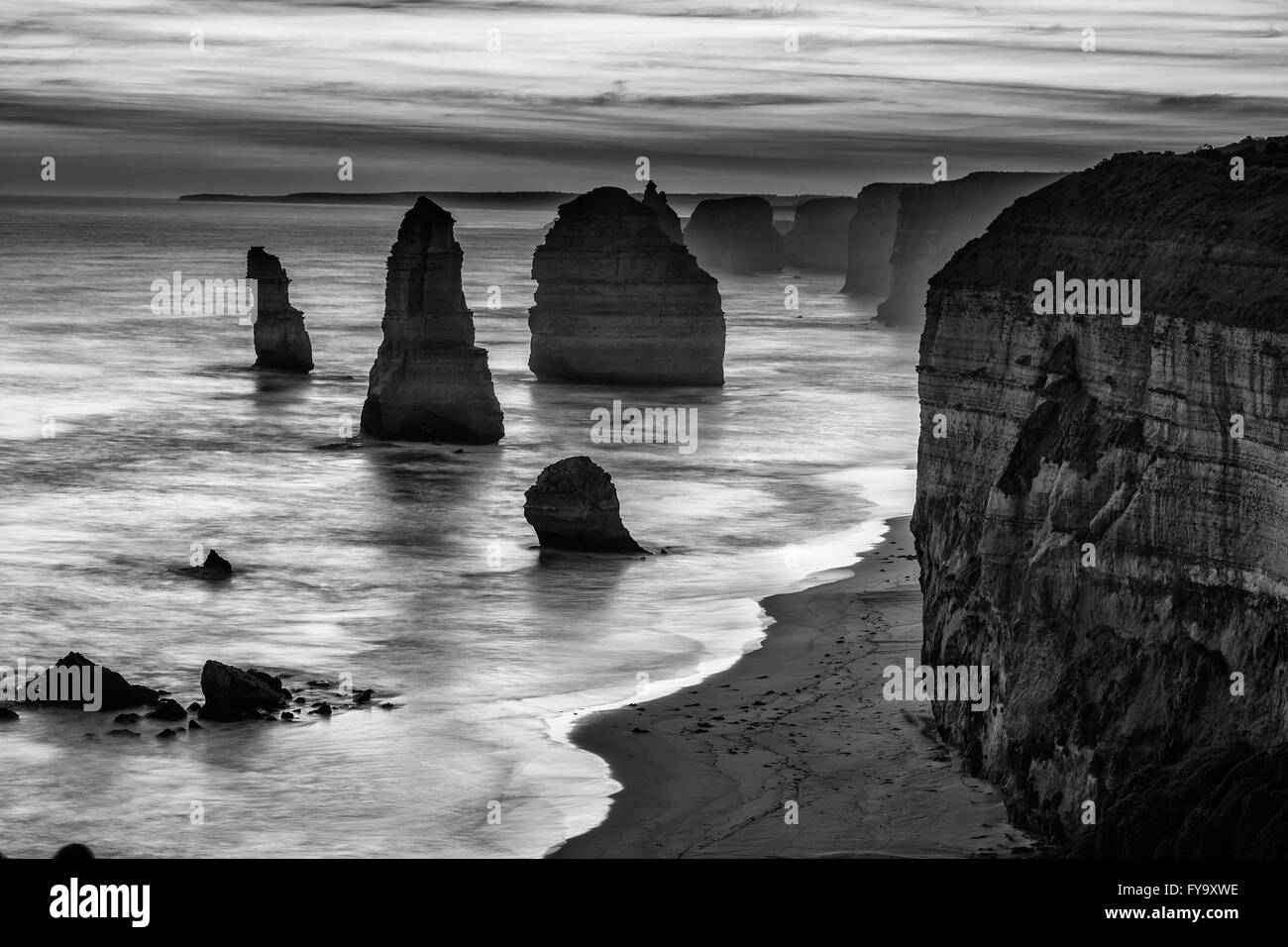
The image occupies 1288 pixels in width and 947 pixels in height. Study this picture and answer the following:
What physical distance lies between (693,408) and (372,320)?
5940 centimetres

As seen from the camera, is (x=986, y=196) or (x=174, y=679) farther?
(x=986, y=196)

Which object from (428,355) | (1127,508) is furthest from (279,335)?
(1127,508)

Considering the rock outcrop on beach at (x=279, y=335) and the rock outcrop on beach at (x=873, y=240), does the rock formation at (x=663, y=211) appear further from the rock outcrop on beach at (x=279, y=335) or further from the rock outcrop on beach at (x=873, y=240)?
the rock outcrop on beach at (x=873, y=240)

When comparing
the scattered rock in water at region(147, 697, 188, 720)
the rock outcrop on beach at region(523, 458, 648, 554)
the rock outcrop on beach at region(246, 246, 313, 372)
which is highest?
the rock outcrop on beach at region(246, 246, 313, 372)

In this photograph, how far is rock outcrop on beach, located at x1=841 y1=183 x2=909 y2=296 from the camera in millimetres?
180250

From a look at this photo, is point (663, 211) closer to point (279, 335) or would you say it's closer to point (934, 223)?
point (934, 223)

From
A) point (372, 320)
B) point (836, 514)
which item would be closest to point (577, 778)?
point (836, 514)

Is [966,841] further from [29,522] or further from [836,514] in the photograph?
[29,522]

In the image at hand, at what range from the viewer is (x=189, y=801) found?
80.3ft

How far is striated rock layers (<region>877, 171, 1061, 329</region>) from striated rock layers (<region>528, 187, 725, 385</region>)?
5420cm

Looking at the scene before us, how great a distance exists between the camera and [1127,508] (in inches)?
838

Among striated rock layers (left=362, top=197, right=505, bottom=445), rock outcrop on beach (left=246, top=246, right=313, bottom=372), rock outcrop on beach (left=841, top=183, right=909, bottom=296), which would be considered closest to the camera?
striated rock layers (left=362, top=197, right=505, bottom=445)

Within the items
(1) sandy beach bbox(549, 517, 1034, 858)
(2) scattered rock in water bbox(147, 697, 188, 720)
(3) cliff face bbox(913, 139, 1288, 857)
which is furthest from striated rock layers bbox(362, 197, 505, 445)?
(3) cliff face bbox(913, 139, 1288, 857)

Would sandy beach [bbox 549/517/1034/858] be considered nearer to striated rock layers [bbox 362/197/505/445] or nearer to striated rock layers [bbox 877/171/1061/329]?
striated rock layers [bbox 362/197/505/445]
